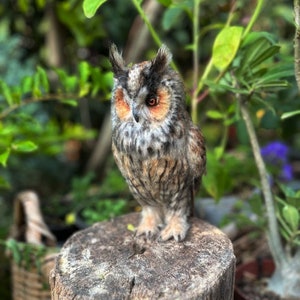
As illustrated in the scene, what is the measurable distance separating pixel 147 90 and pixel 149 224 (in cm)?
54

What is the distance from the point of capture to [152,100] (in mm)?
1611

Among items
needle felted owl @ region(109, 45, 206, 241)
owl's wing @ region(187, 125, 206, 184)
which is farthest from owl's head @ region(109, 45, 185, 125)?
owl's wing @ region(187, 125, 206, 184)

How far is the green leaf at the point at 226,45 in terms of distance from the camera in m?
1.79

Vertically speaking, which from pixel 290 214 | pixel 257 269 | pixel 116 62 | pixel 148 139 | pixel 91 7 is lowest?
pixel 257 269

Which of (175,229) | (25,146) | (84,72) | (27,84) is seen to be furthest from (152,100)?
(27,84)

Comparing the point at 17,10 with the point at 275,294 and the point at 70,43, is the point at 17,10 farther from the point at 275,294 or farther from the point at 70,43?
the point at 275,294

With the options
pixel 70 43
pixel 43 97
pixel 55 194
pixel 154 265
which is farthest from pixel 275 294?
pixel 70 43

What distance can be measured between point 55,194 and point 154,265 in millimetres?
1905

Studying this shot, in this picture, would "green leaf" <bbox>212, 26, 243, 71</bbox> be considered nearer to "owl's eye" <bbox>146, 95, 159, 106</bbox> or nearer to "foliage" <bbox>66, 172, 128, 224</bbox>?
"owl's eye" <bbox>146, 95, 159, 106</bbox>

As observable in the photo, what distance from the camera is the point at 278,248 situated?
6.86 feet

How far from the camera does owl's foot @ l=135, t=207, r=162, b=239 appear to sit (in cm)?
186

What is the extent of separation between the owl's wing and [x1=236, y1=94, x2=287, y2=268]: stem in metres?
0.25

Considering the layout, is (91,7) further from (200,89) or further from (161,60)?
(200,89)

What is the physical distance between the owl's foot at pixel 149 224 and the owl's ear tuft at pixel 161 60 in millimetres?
541
